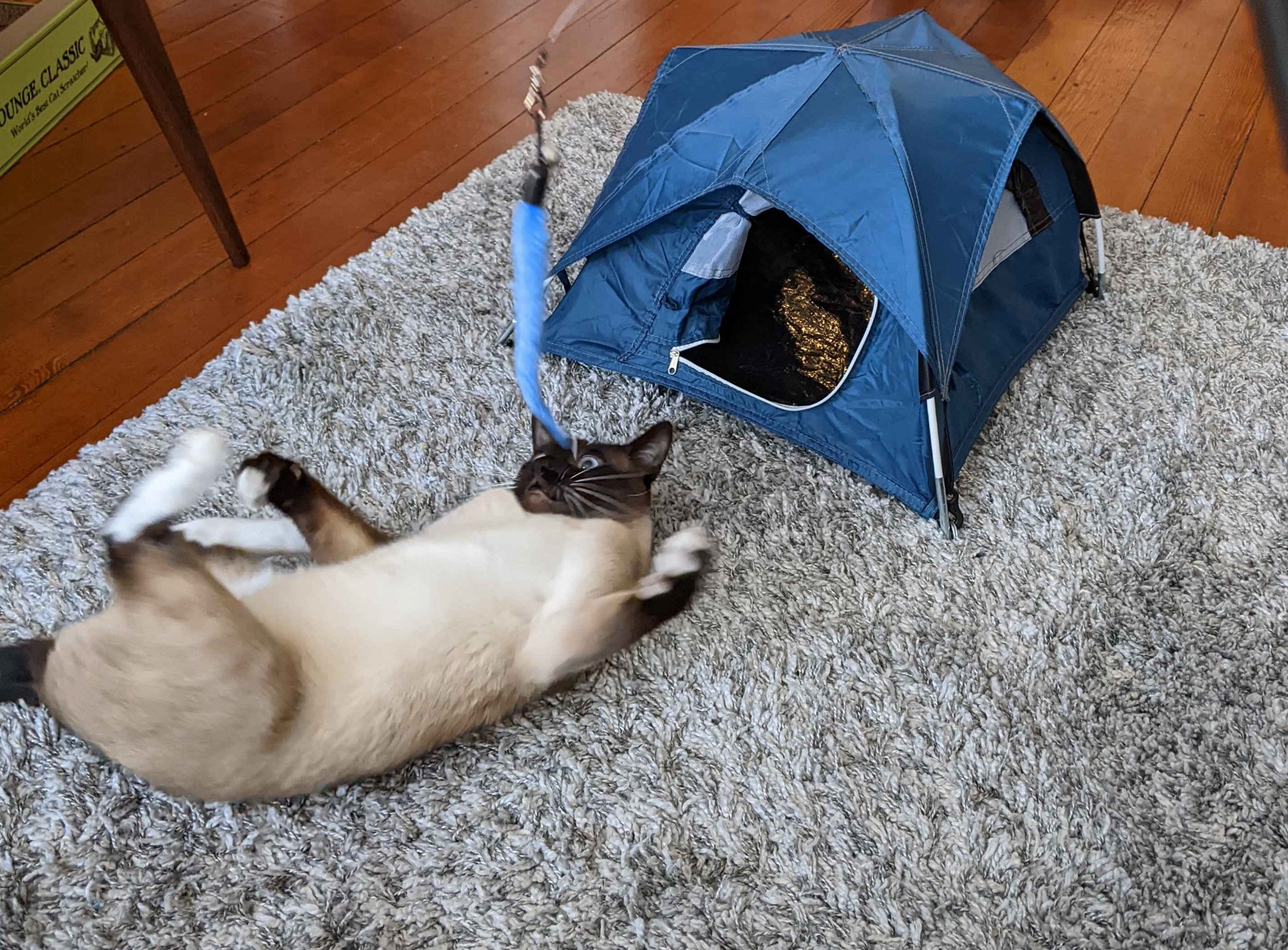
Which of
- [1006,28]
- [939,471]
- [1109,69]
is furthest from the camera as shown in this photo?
[1006,28]

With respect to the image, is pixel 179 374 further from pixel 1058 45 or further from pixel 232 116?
pixel 1058 45

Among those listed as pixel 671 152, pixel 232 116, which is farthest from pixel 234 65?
pixel 671 152

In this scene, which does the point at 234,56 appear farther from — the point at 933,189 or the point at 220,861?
the point at 220,861

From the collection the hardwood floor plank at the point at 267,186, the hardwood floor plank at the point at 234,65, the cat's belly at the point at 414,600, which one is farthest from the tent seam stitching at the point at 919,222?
the hardwood floor plank at the point at 234,65

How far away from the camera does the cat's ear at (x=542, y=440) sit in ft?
4.34

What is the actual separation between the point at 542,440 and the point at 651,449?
0.60 ft

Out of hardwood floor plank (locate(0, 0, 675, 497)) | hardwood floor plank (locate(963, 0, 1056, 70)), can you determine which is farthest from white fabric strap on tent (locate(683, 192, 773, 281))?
hardwood floor plank (locate(963, 0, 1056, 70))

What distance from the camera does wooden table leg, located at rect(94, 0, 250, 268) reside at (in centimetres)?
151

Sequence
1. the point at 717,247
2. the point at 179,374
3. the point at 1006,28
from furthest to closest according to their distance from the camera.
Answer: the point at 1006,28
the point at 179,374
the point at 717,247

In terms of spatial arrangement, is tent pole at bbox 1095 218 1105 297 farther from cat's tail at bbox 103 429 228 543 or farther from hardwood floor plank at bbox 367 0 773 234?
cat's tail at bbox 103 429 228 543

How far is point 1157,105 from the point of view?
242 centimetres

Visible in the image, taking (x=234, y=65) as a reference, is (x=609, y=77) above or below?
below

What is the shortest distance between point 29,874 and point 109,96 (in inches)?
81.2

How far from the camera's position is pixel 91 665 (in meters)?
0.94
